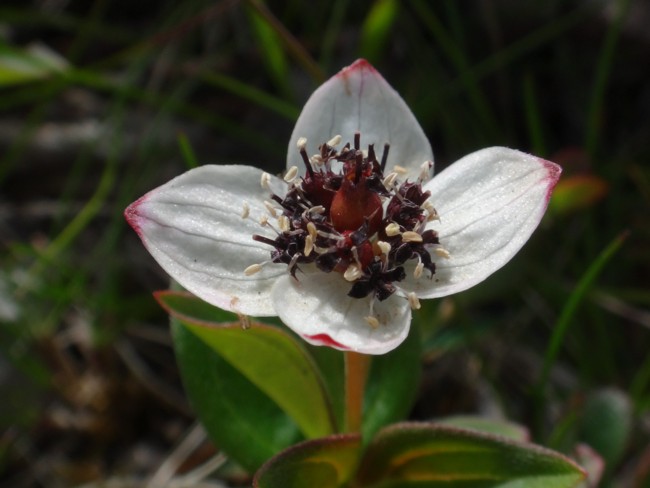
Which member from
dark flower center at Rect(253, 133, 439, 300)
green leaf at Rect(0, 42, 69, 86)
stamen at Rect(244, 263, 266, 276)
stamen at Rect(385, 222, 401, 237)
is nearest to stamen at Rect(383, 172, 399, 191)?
dark flower center at Rect(253, 133, 439, 300)

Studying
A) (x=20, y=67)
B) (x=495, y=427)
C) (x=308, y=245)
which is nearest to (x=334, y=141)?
(x=308, y=245)

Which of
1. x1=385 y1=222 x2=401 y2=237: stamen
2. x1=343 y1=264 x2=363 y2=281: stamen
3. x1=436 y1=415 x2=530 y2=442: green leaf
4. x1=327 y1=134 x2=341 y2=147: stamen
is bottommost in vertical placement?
x1=436 y1=415 x2=530 y2=442: green leaf

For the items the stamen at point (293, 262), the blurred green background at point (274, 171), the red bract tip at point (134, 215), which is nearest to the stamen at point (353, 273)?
the stamen at point (293, 262)

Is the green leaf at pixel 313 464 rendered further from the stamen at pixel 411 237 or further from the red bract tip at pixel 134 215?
the red bract tip at pixel 134 215

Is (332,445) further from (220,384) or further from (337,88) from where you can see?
(337,88)

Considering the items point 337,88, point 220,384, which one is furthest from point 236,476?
point 337,88

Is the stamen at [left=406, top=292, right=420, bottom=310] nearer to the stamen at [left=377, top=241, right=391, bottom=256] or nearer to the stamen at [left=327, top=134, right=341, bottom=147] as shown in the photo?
the stamen at [left=377, top=241, right=391, bottom=256]

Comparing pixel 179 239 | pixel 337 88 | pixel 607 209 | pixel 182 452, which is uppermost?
pixel 337 88
